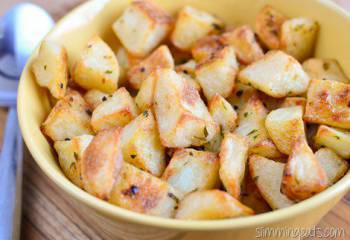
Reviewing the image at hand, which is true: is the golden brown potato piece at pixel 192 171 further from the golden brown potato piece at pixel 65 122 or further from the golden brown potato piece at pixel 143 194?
the golden brown potato piece at pixel 65 122

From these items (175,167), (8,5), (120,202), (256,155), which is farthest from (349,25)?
(8,5)

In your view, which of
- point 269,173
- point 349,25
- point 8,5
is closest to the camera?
point 269,173

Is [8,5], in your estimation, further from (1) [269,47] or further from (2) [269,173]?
(2) [269,173]

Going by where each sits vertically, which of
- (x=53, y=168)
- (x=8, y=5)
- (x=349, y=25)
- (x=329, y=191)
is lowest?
(x=8, y=5)

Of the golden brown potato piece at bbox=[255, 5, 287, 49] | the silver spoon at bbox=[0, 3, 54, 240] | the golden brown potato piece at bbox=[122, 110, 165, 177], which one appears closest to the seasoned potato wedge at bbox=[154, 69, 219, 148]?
the golden brown potato piece at bbox=[122, 110, 165, 177]

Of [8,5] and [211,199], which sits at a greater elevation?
[211,199]

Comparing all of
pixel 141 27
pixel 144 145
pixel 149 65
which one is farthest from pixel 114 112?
pixel 141 27
